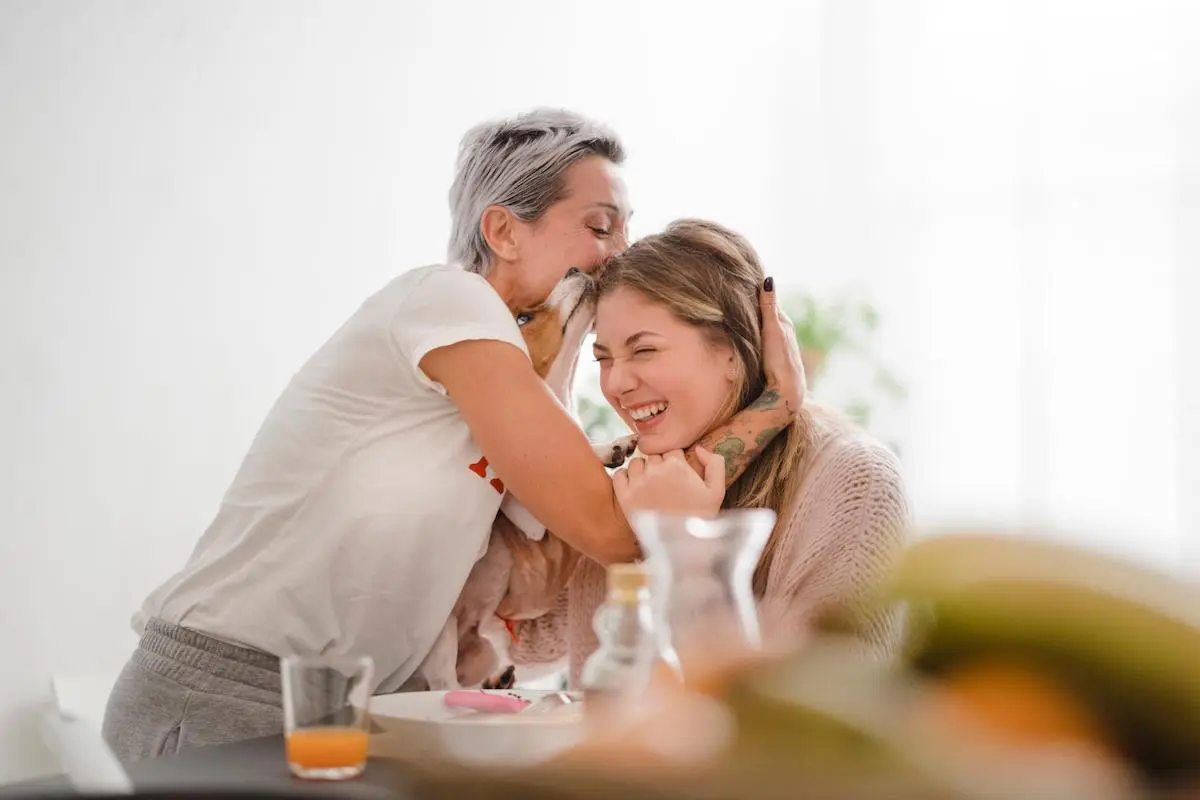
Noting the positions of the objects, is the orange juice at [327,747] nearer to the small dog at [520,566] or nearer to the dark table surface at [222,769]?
the dark table surface at [222,769]

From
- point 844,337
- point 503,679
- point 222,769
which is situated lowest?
point 844,337

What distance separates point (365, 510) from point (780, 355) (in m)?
0.58

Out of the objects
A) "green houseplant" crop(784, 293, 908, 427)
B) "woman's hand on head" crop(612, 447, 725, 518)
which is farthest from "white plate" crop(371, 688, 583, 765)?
"green houseplant" crop(784, 293, 908, 427)

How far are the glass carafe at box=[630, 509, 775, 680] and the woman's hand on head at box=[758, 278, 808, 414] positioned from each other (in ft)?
3.47

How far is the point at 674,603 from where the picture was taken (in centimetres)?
46

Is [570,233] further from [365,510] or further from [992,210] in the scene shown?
[992,210]

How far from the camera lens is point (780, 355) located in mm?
1612

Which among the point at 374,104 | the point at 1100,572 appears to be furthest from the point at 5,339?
the point at 1100,572

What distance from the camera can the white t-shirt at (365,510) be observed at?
1.44 meters

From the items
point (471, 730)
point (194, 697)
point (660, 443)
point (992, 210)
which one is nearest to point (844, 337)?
point (992, 210)

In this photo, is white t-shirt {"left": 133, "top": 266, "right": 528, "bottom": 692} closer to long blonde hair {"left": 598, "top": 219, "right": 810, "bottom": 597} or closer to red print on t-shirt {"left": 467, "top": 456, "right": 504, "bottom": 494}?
red print on t-shirt {"left": 467, "top": 456, "right": 504, "bottom": 494}

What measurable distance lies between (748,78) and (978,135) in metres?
0.96

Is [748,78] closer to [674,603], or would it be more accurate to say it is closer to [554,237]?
[554,237]

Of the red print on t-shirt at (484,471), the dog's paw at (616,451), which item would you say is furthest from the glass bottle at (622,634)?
the dog's paw at (616,451)
